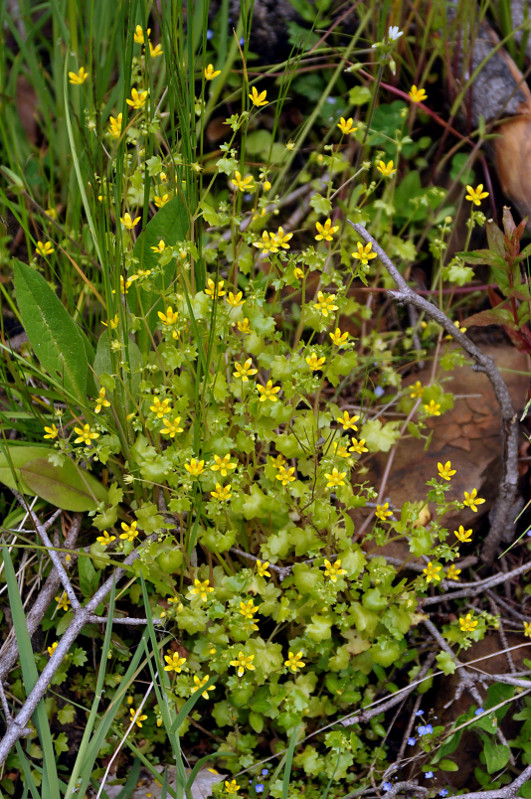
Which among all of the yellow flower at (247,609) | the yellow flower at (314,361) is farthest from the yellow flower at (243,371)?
the yellow flower at (247,609)

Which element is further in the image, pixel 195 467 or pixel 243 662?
pixel 243 662

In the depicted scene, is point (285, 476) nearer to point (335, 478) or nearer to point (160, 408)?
point (335, 478)

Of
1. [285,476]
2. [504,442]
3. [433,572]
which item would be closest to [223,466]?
Result: [285,476]

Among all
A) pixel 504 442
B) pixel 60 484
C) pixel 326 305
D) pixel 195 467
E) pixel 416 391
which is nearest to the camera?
pixel 195 467

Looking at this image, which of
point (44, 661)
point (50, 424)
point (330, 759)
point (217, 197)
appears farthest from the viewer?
point (217, 197)

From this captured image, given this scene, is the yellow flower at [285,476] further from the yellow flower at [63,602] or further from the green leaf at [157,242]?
the yellow flower at [63,602]

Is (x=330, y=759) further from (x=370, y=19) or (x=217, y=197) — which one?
(x=370, y=19)

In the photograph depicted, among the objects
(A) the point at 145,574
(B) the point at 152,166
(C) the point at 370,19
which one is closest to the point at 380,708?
(A) the point at 145,574
